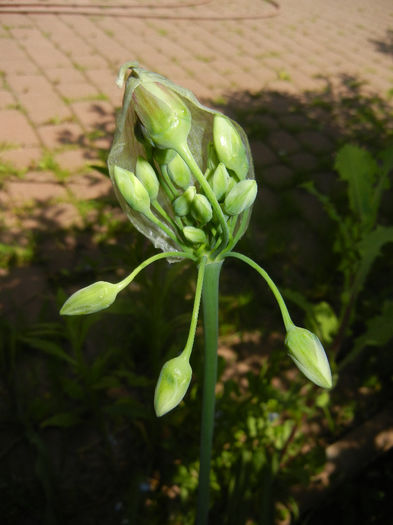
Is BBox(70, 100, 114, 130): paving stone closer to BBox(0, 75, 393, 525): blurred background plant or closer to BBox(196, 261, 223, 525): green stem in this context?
BBox(0, 75, 393, 525): blurred background plant

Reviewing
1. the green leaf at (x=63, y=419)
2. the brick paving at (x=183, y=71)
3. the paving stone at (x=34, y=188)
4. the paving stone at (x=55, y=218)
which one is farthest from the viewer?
the brick paving at (x=183, y=71)

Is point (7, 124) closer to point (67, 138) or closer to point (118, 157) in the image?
point (67, 138)

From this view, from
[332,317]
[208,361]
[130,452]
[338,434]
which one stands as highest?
[208,361]

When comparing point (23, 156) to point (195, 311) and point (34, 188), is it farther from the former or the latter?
point (195, 311)

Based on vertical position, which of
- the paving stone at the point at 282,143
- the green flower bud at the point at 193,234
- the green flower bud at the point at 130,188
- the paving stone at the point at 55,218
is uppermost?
the green flower bud at the point at 130,188

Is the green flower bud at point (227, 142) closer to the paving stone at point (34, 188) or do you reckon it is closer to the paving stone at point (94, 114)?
the paving stone at point (34, 188)

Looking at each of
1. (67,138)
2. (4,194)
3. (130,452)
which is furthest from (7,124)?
(130,452)

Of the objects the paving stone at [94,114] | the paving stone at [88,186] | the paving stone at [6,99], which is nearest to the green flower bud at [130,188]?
the paving stone at [88,186]

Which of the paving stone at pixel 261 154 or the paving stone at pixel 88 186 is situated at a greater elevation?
the paving stone at pixel 261 154
